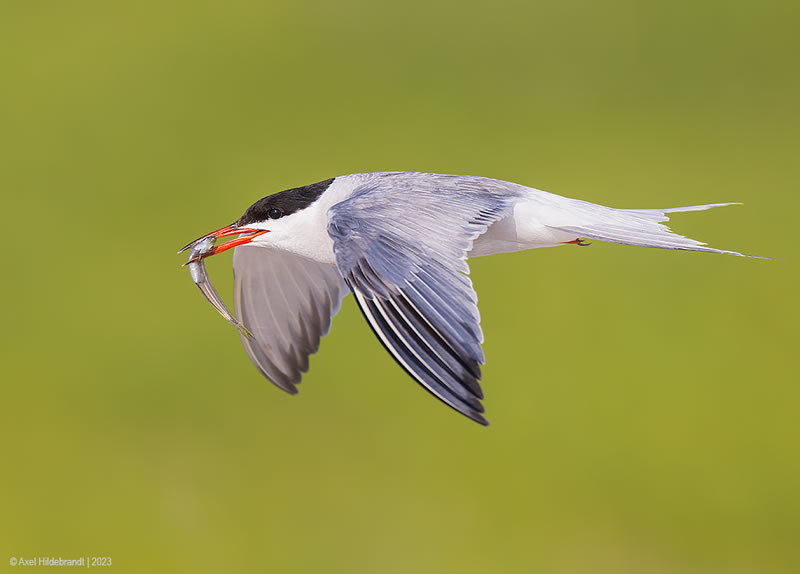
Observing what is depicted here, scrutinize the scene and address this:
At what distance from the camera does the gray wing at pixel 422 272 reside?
1.15 meters

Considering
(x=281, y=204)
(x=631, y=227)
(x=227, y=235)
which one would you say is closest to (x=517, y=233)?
(x=631, y=227)

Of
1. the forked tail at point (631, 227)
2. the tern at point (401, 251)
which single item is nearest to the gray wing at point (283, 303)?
the tern at point (401, 251)

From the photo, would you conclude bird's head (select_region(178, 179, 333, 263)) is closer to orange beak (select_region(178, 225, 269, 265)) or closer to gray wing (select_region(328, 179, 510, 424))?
orange beak (select_region(178, 225, 269, 265))

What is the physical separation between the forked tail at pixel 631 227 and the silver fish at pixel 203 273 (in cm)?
63

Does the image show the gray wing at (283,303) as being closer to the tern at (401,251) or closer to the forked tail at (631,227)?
the tern at (401,251)

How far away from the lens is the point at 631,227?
1.52m

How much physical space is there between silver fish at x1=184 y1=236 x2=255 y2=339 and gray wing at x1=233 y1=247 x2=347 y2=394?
0.30m

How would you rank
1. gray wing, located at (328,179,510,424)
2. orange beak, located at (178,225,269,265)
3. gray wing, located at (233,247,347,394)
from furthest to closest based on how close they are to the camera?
gray wing, located at (233,247,347,394) < orange beak, located at (178,225,269,265) < gray wing, located at (328,179,510,424)

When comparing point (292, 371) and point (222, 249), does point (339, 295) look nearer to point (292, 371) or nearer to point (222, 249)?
point (292, 371)

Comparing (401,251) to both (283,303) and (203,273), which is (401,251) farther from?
(283,303)

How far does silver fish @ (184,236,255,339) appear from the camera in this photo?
1494 millimetres

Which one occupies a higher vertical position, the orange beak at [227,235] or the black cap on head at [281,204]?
the black cap on head at [281,204]

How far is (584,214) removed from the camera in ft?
5.05

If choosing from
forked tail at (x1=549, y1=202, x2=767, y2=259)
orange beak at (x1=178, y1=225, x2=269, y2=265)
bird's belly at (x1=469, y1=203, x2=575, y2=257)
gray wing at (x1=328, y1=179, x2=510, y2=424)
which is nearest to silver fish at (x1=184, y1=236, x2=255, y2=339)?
orange beak at (x1=178, y1=225, x2=269, y2=265)
